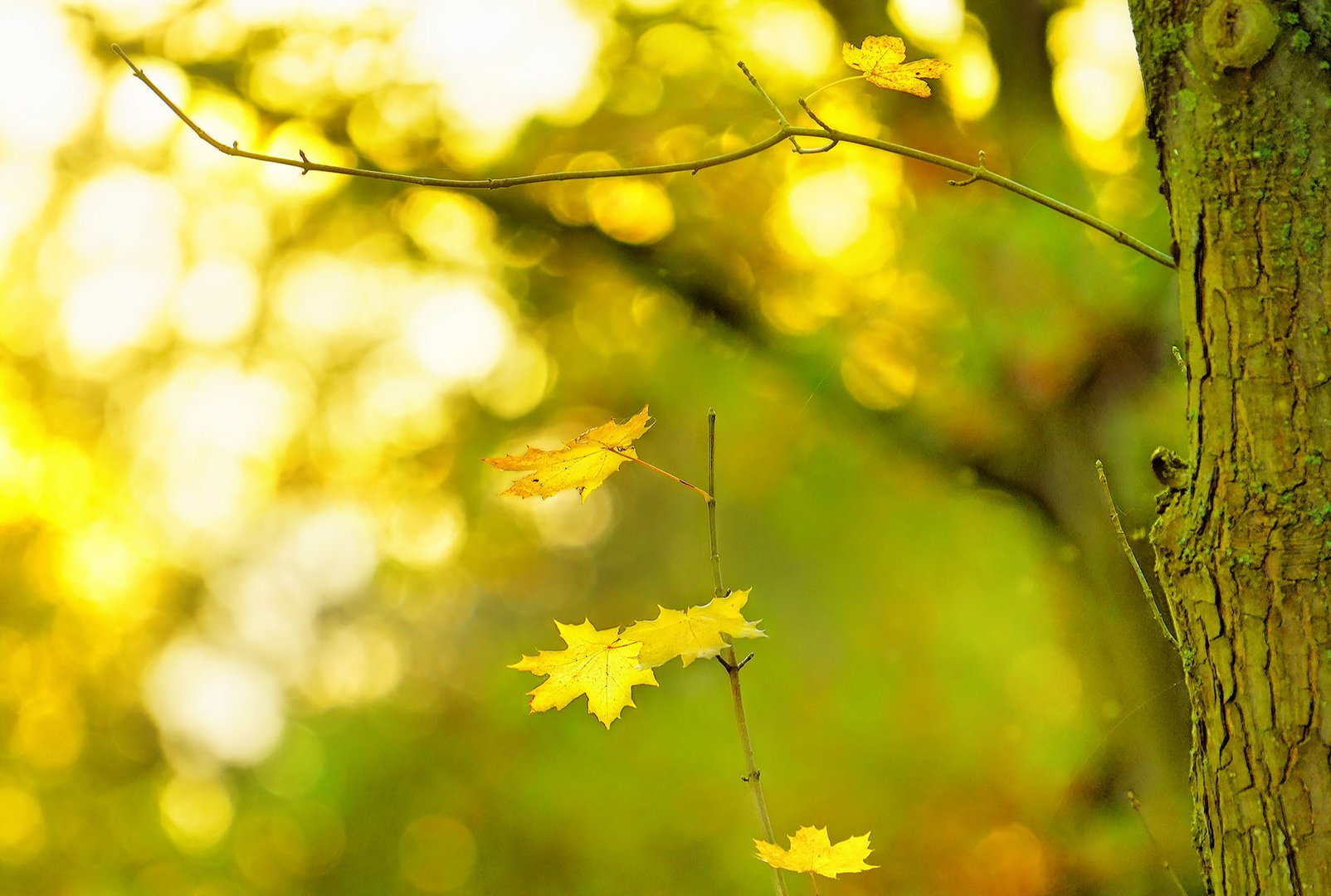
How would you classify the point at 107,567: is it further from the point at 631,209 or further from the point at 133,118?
the point at 631,209

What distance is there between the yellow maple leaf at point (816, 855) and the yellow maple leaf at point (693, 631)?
0.35 ft

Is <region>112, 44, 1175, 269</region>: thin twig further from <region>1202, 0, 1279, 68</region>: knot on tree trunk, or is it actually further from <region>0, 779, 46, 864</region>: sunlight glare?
<region>0, 779, 46, 864</region>: sunlight glare

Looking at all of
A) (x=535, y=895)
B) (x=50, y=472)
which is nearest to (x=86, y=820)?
(x=50, y=472)

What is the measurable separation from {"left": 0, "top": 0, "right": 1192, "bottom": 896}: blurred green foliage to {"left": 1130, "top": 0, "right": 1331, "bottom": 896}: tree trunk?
1092 mm

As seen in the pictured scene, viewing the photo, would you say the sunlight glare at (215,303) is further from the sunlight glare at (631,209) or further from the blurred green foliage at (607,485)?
the sunlight glare at (631,209)

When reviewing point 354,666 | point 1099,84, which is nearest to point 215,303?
point 354,666

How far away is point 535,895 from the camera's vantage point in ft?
6.64

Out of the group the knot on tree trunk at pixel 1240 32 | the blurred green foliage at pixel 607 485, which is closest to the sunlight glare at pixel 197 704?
the blurred green foliage at pixel 607 485

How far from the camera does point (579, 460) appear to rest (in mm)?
497

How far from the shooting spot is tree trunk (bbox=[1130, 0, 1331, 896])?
0.40 metres

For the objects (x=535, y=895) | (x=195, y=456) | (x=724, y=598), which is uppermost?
(x=195, y=456)

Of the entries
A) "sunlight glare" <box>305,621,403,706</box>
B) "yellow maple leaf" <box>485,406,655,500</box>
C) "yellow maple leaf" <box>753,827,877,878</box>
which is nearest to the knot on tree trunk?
"yellow maple leaf" <box>485,406,655,500</box>

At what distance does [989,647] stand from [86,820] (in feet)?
6.32

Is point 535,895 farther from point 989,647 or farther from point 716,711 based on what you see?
point 989,647
